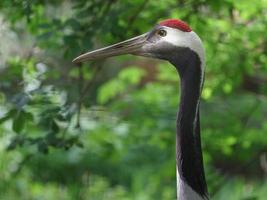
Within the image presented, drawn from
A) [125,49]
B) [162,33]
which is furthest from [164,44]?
[125,49]

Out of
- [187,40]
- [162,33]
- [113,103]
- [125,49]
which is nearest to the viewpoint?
[187,40]

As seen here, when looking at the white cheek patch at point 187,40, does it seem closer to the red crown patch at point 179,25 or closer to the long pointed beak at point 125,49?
the red crown patch at point 179,25

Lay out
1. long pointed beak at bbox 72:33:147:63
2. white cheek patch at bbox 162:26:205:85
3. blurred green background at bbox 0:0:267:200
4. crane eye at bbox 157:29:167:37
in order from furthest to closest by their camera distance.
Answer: blurred green background at bbox 0:0:267:200, long pointed beak at bbox 72:33:147:63, crane eye at bbox 157:29:167:37, white cheek patch at bbox 162:26:205:85

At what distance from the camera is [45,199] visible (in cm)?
916

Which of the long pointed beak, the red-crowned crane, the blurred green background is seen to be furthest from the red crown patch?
the blurred green background

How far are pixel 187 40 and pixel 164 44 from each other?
149 millimetres

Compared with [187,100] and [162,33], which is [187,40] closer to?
[162,33]

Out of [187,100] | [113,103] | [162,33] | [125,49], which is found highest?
[162,33]

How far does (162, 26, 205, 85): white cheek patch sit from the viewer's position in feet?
13.6

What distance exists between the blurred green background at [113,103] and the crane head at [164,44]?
943 millimetres

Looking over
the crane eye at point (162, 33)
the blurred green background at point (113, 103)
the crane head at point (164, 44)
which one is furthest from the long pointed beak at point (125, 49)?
the blurred green background at point (113, 103)

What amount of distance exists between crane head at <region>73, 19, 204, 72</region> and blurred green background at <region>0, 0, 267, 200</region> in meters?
0.94

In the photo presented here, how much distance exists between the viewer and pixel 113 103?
7.65m

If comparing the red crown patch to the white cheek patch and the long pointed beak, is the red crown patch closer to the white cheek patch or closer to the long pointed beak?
the white cheek patch
